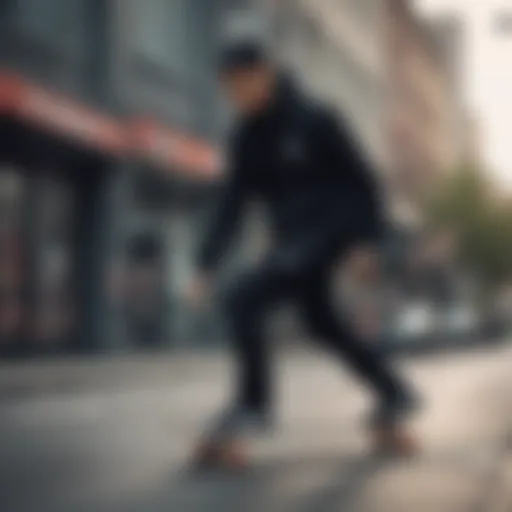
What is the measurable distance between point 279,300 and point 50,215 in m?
8.93

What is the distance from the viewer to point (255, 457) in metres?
5.80

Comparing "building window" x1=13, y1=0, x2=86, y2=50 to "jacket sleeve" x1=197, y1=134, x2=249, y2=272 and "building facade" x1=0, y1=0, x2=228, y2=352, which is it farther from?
"jacket sleeve" x1=197, y1=134, x2=249, y2=272

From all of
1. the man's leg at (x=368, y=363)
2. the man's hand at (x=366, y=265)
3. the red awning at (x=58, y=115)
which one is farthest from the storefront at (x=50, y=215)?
the man's leg at (x=368, y=363)

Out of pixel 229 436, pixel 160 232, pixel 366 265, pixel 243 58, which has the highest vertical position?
pixel 160 232

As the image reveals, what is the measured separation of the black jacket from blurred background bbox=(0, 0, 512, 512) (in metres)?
0.26

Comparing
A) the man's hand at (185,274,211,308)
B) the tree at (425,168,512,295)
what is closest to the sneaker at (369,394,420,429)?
the man's hand at (185,274,211,308)

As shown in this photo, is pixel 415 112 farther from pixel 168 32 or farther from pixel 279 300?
pixel 168 32

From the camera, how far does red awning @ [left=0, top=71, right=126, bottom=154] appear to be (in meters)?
13.2

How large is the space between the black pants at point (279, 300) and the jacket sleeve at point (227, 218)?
156mm

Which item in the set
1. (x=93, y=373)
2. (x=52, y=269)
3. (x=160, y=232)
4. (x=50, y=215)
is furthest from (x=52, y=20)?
(x=93, y=373)

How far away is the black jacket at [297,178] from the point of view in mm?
5395

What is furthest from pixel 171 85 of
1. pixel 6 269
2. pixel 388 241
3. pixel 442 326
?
pixel 388 241

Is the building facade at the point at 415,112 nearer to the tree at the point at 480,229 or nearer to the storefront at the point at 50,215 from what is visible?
the tree at the point at 480,229

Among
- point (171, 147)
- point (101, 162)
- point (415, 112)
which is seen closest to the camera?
point (415, 112)
